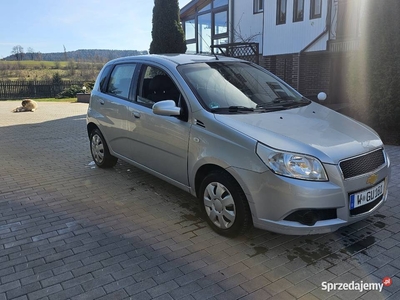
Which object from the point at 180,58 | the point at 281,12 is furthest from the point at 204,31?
the point at 180,58

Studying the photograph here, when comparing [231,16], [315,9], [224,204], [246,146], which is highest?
[231,16]

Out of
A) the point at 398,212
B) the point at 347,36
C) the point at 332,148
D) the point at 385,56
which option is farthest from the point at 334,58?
the point at 332,148

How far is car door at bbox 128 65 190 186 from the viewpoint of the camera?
3736 mm

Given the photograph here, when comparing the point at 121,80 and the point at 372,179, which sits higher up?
the point at 121,80

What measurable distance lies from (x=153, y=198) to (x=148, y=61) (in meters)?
1.81

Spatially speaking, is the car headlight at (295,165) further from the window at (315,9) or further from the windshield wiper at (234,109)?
the window at (315,9)

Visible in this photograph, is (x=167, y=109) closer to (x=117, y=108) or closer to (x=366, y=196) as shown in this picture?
(x=117, y=108)

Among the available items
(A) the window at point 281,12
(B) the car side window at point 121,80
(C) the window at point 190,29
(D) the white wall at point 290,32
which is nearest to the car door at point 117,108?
(B) the car side window at point 121,80

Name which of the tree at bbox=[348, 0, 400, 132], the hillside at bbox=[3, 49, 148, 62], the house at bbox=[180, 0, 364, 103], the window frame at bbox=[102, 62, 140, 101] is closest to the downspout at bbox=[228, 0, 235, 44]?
the house at bbox=[180, 0, 364, 103]

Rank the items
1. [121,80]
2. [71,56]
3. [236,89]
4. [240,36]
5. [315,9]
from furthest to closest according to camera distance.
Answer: [71,56], [240,36], [315,9], [121,80], [236,89]

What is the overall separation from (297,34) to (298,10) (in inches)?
37.4

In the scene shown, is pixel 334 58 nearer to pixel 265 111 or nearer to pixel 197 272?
pixel 265 111

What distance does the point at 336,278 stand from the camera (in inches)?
107

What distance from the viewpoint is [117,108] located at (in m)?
4.82
